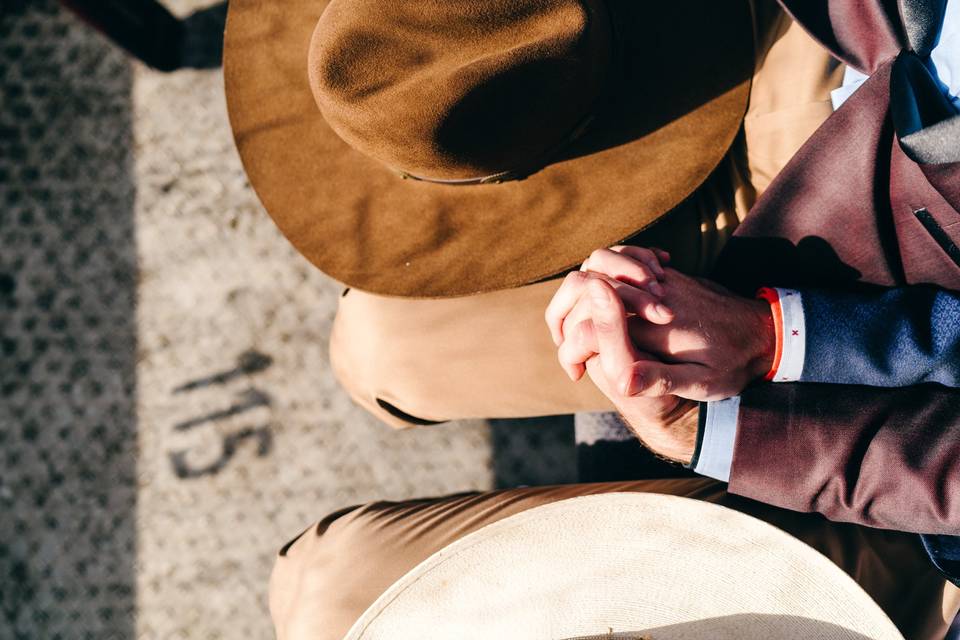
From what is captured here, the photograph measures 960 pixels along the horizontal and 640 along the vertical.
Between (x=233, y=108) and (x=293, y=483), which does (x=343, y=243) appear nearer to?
(x=233, y=108)

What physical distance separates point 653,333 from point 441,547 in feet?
1.58

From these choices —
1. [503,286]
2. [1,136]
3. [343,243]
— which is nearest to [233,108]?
[343,243]

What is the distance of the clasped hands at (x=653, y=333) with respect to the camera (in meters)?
0.74

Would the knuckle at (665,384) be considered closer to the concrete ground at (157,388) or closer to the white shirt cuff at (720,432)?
the white shirt cuff at (720,432)

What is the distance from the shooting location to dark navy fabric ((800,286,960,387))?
30.0 inches

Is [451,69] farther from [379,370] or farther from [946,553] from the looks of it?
[946,553]

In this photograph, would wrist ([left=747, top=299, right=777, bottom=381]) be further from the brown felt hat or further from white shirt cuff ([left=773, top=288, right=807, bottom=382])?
the brown felt hat

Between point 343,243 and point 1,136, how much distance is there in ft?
3.97

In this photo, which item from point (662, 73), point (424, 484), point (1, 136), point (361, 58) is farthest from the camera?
point (1, 136)

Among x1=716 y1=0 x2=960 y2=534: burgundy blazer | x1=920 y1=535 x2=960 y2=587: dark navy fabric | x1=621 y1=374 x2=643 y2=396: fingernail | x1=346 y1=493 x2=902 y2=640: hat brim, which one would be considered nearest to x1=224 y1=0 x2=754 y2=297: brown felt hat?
x1=716 y1=0 x2=960 y2=534: burgundy blazer

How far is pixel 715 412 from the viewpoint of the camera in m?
0.82

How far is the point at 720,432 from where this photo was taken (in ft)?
2.70

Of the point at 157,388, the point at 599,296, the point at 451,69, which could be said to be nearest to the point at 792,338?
the point at 599,296

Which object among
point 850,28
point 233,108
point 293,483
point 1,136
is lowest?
point 293,483
